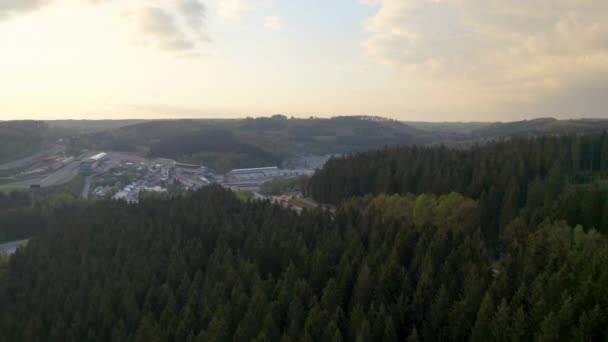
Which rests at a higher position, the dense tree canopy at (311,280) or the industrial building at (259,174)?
the dense tree canopy at (311,280)

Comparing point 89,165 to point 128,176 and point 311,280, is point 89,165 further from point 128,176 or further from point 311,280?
point 311,280

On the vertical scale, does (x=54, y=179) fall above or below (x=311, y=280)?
below

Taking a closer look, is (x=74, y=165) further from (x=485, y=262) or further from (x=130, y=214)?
(x=485, y=262)

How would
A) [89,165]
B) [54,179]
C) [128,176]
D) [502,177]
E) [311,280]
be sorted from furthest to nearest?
[89,165]
[128,176]
[54,179]
[502,177]
[311,280]

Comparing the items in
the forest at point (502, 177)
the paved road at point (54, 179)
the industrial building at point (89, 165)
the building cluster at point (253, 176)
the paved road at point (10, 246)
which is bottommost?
the paved road at point (10, 246)

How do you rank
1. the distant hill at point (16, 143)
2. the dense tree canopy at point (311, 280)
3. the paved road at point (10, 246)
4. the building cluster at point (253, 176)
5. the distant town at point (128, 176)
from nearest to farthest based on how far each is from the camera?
1. the dense tree canopy at point (311, 280)
2. the paved road at point (10, 246)
3. the distant town at point (128, 176)
4. the building cluster at point (253, 176)
5. the distant hill at point (16, 143)

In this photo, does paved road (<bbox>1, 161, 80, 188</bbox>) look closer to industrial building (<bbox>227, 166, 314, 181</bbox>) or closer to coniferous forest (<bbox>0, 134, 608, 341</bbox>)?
industrial building (<bbox>227, 166, 314, 181</bbox>)

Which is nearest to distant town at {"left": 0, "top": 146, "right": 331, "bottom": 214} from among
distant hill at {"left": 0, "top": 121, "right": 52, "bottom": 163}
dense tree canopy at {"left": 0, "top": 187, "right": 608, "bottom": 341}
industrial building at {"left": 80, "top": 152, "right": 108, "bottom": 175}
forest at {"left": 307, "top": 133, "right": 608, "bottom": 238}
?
industrial building at {"left": 80, "top": 152, "right": 108, "bottom": 175}

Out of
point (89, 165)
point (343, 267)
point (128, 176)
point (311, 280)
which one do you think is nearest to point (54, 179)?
point (89, 165)

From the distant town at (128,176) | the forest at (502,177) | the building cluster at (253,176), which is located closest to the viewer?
the forest at (502,177)

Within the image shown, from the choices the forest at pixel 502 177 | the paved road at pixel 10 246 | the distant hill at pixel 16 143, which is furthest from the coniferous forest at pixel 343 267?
the distant hill at pixel 16 143

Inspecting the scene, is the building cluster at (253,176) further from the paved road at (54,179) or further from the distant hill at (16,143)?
the distant hill at (16,143)
